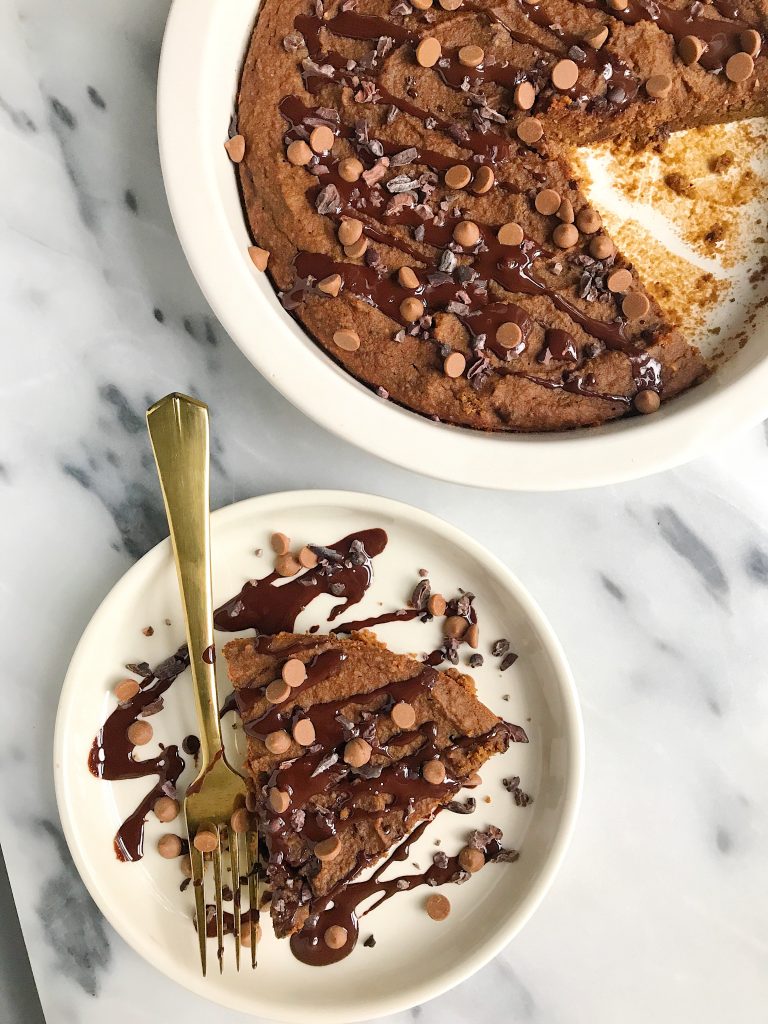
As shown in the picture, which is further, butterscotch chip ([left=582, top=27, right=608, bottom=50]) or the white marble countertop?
the white marble countertop

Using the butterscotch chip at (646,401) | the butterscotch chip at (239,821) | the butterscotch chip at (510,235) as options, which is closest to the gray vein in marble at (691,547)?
the butterscotch chip at (646,401)

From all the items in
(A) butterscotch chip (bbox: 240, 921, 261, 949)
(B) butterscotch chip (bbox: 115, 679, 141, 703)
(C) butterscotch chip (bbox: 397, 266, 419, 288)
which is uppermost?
(C) butterscotch chip (bbox: 397, 266, 419, 288)

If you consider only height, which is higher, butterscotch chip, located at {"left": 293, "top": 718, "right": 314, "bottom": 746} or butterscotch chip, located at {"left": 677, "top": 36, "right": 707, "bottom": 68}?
butterscotch chip, located at {"left": 677, "top": 36, "right": 707, "bottom": 68}

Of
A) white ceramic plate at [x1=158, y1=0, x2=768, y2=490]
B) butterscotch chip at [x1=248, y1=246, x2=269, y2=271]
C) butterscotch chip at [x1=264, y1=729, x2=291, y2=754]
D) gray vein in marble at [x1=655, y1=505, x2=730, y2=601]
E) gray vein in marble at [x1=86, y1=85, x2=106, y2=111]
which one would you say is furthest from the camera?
gray vein in marble at [x1=655, y1=505, x2=730, y2=601]

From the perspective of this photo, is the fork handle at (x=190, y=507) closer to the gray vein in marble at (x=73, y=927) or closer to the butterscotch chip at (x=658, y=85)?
the gray vein in marble at (x=73, y=927)

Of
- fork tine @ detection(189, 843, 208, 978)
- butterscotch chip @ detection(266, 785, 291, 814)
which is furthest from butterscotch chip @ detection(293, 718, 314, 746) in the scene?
fork tine @ detection(189, 843, 208, 978)

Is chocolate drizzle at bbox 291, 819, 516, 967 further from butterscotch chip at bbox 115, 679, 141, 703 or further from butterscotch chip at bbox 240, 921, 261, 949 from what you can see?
butterscotch chip at bbox 115, 679, 141, 703

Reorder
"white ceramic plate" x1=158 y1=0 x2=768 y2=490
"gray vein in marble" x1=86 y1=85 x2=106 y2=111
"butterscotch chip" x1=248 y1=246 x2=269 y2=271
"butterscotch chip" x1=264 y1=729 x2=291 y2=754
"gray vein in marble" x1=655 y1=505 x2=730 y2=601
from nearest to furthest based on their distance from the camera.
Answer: "white ceramic plate" x1=158 y1=0 x2=768 y2=490
"butterscotch chip" x1=248 y1=246 x2=269 y2=271
"butterscotch chip" x1=264 y1=729 x2=291 y2=754
"gray vein in marble" x1=86 y1=85 x2=106 y2=111
"gray vein in marble" x1=655 y1=505 x2=730 y2=601
